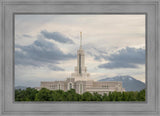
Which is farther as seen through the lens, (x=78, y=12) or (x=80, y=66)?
(x=80, y=66)

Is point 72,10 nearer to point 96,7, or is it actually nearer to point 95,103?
point 96,7

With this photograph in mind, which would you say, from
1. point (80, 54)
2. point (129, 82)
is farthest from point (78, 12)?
point (129, 82)

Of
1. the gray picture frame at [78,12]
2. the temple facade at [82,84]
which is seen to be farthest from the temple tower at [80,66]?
the gray picture frame at [78,12]

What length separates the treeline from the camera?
1564mm

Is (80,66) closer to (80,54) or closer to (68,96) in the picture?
(80,54)

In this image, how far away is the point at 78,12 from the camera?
4.99 feet

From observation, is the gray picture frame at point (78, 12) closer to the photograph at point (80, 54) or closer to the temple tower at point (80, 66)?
the photograph at point (80, 54)

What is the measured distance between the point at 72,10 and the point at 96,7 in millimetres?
180

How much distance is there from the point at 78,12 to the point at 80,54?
338mm

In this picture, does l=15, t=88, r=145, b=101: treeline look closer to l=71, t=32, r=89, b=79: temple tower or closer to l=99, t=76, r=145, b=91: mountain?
l=99, t=76, r=145, b=91: mountain

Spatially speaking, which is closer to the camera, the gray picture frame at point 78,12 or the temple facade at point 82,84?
the gray picture frame at point 78,12

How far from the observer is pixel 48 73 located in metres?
1.67

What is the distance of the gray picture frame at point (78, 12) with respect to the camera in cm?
148
